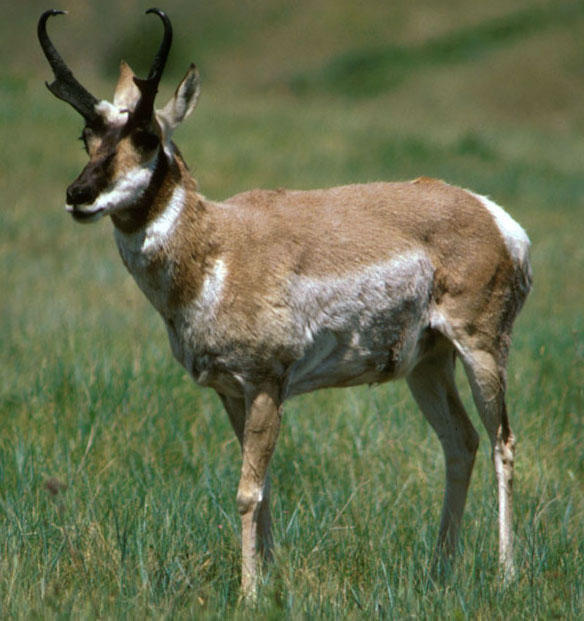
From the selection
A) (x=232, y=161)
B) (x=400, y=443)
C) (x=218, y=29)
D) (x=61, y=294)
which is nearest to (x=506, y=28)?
(x=218, y=29)

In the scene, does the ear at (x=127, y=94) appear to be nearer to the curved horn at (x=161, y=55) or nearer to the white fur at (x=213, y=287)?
the curved horn at (x=161, y=55)

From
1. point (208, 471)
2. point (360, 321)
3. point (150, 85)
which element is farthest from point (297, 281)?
point (208, 471)

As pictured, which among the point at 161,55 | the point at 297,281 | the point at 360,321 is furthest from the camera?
the point at 360,321

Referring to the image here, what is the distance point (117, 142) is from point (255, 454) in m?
1.34

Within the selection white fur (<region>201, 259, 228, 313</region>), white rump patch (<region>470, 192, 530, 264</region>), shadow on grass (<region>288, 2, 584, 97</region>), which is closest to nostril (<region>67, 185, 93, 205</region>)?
white fur (<region>201, 259, 228, 313</region>)

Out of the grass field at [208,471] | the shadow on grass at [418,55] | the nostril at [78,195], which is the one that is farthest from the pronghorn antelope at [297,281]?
the shadow on grass at [418,55]

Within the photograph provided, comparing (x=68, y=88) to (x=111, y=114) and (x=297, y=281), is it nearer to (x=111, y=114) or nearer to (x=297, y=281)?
(x=111, y=114)

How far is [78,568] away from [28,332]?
427 cm

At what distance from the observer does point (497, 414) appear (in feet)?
16.2

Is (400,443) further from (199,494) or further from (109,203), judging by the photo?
(109,203)

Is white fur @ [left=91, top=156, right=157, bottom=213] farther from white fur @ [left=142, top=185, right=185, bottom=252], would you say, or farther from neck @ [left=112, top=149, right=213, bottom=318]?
white fur @ [left=142, top=185, right=185, bottom=252]

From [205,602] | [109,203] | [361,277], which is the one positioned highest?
[109,203]

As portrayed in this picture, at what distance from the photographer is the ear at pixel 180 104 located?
13.9 feet

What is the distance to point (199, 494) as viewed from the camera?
495cm
